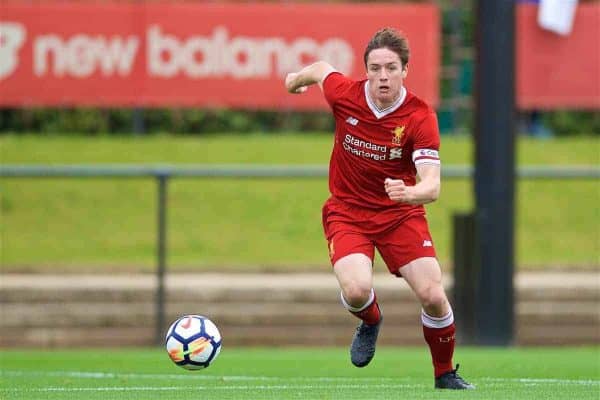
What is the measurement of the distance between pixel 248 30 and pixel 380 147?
8885 mm

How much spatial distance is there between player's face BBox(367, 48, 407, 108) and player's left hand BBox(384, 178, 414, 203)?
0.86m

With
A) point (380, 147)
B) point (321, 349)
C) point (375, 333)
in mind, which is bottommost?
point (321, 349)

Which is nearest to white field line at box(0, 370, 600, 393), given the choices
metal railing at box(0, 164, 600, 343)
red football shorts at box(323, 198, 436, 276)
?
red football shorts at box(323, 198, 436, 276)

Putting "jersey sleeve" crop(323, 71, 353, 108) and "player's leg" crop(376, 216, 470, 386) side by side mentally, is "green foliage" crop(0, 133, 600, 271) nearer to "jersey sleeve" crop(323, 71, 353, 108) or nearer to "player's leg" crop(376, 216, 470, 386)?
"jersey sleeve" crop(323, 71, 353, 108)

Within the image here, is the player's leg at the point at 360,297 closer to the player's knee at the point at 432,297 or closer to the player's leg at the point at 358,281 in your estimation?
the player's leg at the point at 358,281

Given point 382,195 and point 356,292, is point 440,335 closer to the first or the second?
point 356,292

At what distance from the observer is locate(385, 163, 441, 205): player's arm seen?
8195 mm

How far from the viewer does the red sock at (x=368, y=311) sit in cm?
920

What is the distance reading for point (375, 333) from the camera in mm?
9438

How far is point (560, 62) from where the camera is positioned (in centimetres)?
1769

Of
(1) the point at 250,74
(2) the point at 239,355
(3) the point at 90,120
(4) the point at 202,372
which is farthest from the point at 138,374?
(3) the point at 90,120

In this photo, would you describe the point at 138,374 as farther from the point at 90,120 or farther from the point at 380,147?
the point at 90,120

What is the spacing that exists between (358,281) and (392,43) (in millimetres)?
1426

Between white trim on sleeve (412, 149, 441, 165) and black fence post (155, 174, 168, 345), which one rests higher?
white trim on sleeve (412, 149, 441, 165)
